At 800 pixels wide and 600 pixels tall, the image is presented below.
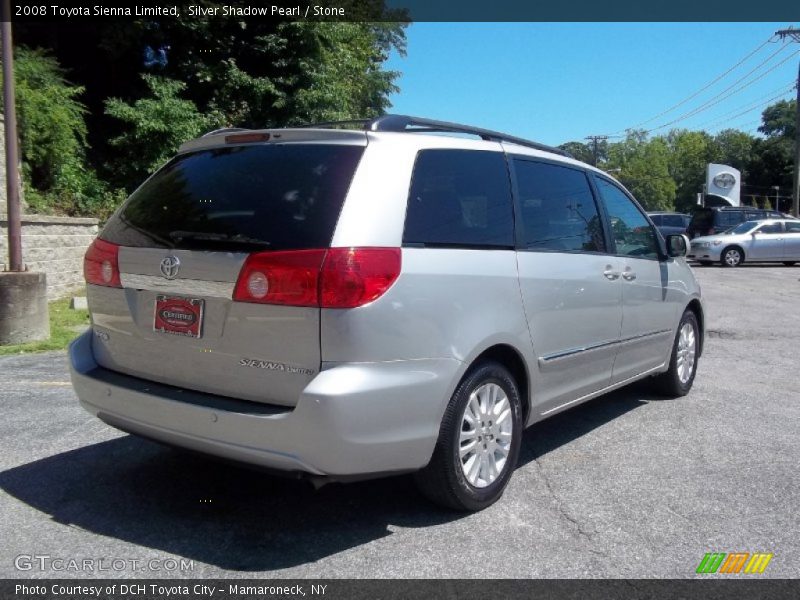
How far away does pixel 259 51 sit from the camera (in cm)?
1703

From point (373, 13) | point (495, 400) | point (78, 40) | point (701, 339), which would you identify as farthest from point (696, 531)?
point (373, 13)

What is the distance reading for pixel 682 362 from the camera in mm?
6188

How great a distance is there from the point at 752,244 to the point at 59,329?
2030cm

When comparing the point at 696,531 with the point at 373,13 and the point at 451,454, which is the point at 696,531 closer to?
the point at 451,454

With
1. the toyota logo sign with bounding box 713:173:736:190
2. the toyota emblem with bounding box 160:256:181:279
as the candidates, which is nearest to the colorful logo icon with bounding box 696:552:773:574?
the toyota emblem with bounding box 160:256:181:279

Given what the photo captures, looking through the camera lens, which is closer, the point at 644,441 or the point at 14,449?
the point at 14,449

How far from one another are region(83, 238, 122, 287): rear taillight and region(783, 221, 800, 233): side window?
23640 mm

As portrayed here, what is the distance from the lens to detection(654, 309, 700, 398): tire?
6.03 metres

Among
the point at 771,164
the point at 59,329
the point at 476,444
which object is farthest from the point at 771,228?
the point at 771,164

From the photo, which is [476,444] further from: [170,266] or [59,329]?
[59,329]

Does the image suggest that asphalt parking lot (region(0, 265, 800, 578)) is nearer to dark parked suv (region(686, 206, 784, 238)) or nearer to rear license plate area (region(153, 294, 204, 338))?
rear license plate area (region(153, 294, 204, 338))

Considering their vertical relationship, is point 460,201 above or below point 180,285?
above

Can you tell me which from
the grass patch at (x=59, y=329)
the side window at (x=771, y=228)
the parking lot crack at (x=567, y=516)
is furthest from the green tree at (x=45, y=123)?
the side window at (x=771, y=228)

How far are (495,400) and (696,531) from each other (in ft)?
3.69
